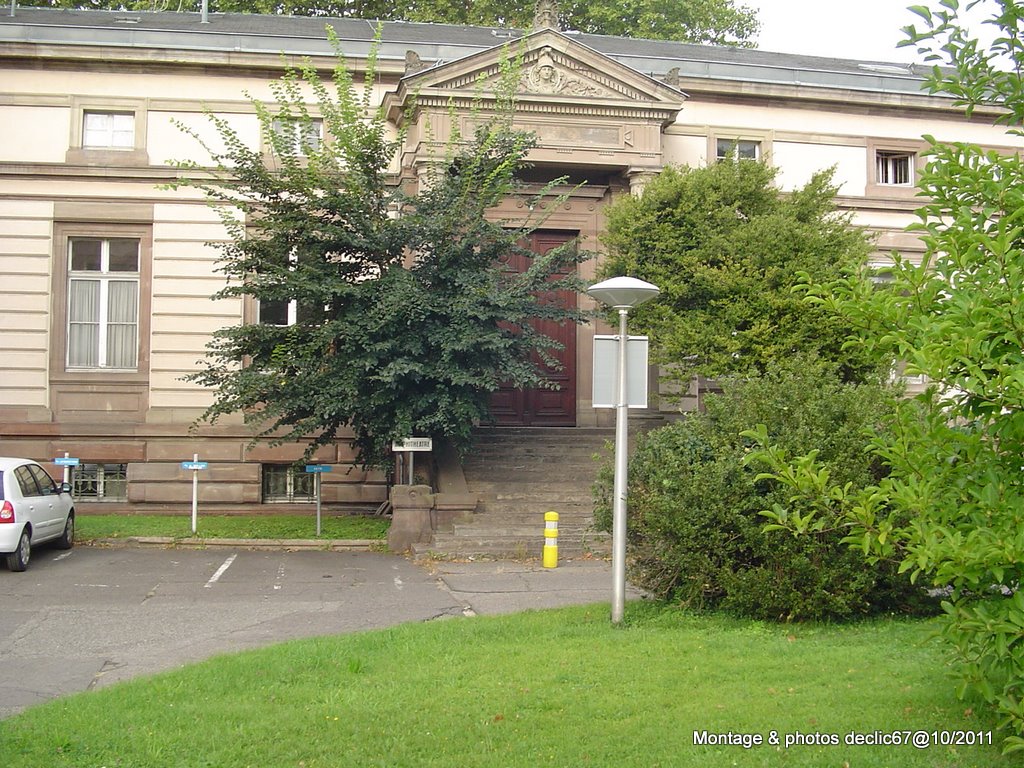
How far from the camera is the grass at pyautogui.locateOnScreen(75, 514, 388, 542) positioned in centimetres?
1736

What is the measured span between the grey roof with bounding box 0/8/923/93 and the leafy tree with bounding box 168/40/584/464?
21.7ft

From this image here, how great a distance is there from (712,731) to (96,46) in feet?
65.3

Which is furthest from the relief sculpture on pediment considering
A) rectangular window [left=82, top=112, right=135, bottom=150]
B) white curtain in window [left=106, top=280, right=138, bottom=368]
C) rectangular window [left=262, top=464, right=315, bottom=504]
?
white curtain in window [left=106, top=280, right=138, bottom=368]

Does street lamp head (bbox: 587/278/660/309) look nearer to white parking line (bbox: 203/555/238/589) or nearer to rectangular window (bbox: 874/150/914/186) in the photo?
white parking line (bbox: 203/555/238/589)

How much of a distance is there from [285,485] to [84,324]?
549cm

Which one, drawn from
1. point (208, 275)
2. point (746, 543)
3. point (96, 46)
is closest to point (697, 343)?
point (746, 543)

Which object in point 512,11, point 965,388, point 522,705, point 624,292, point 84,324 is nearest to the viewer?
point 965,388

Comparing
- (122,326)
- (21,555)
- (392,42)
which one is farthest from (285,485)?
(392,42)

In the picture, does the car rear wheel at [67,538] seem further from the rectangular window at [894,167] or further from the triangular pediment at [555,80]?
the rectangular window at [894,167]

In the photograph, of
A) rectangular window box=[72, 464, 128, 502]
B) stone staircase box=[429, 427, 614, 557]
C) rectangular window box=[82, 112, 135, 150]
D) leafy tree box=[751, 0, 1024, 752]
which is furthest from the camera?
rectangular window box=[82, 112, 135, 150]

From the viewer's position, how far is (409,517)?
53.5 feet

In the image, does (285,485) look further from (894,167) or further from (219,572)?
(894,167)

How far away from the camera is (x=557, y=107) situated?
20344 mm

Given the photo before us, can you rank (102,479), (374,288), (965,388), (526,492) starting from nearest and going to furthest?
1. (965,388)
2. (374,288)
3. (526,492)
4. (102,479)
